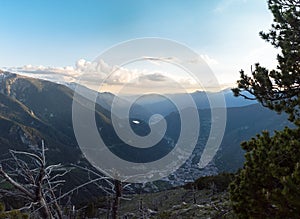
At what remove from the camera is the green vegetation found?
27.8ft

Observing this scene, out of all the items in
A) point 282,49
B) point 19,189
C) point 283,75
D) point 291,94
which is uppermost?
point 282,49

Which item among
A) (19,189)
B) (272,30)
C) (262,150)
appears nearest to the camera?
(19,189)

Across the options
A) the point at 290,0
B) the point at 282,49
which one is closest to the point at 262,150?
the point at 282,49

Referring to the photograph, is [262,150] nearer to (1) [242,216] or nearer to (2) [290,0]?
(1) [242,216]

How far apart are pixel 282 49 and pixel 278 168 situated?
5.57 m

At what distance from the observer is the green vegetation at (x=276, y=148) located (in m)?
8.47

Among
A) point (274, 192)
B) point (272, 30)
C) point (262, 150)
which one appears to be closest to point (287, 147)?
point (262, 150)

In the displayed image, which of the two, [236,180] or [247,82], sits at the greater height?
[247,82]

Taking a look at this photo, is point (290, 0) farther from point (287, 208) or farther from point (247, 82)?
point (287, 208)

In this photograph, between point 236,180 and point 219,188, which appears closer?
point 236,180

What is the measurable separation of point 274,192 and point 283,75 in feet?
16.5

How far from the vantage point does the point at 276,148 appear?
9891 millimetres

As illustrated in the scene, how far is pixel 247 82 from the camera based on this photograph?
1258 cm

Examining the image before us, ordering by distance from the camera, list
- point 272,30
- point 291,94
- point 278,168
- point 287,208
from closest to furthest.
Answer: point 287,208 < point 278,168 < point 291,94 < point 272,30
